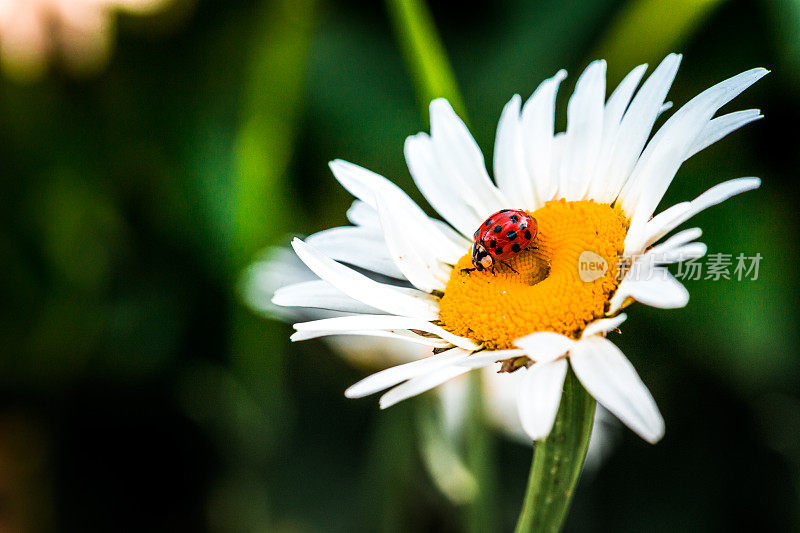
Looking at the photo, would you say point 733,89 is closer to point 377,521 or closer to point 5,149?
point 377,521

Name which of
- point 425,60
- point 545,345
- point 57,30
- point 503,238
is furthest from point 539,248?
point 57,30

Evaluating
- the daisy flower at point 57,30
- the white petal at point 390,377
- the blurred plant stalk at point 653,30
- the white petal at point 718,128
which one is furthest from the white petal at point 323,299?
the daisy flower at point 57,30

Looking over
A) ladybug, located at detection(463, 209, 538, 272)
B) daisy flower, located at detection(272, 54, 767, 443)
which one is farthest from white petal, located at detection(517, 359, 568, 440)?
ladybug, located at detection(463, 209, 538, 272)

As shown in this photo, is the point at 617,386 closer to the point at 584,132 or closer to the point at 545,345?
the point at 545,345

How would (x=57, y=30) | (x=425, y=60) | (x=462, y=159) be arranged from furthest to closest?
(x=57, y=30), (x=425, y=60), (x=462, y=159)

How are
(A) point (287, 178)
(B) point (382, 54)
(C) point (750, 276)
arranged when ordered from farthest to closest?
(B) point (382, 54) → (A) point (287, 178) → (C) point (750, 276)

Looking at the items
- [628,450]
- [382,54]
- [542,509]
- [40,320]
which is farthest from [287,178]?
[542,509]
